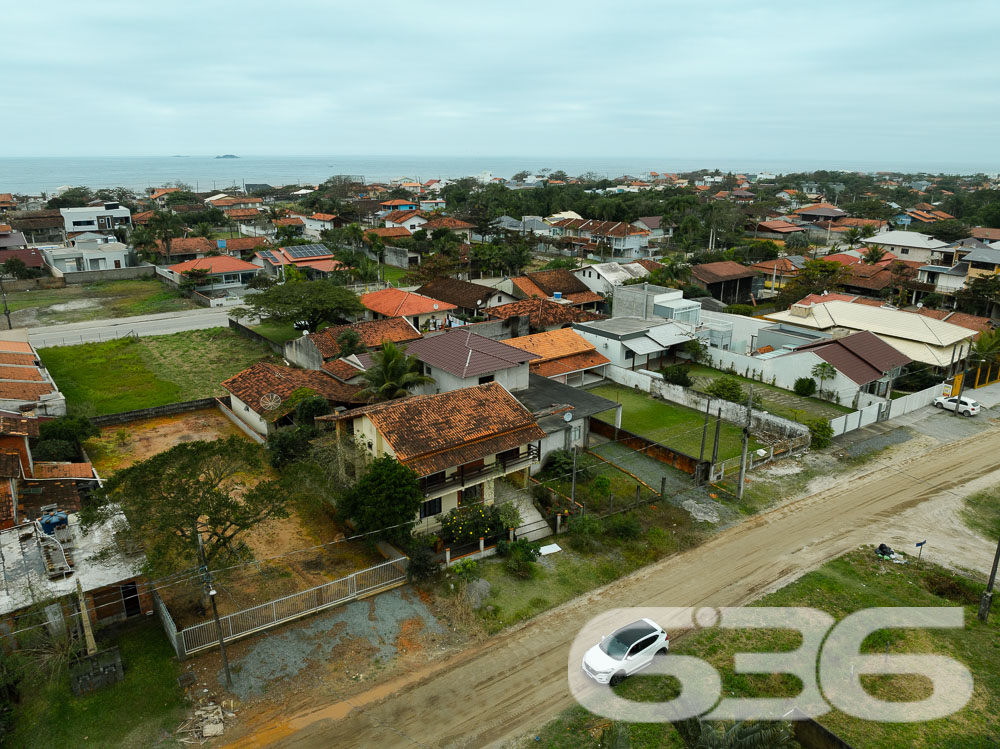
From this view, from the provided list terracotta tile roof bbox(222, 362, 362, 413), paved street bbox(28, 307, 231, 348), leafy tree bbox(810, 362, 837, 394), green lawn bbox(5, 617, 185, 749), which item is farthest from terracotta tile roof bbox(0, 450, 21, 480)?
leafy tree bbox(810, 362, 837, 394)

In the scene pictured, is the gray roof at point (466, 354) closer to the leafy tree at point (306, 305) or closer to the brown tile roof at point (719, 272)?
the leafy tree at point (306, 305)

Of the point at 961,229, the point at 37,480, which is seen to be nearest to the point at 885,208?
the point at 961,229

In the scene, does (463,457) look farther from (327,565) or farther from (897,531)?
(897,531)

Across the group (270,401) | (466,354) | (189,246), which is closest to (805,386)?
(466,354)

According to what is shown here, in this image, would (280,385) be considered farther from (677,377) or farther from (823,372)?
(823,372)

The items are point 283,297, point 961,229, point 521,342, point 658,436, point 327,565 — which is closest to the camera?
point 327,565

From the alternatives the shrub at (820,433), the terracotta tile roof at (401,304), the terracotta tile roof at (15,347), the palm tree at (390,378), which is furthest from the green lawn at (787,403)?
the terracotta tile roof at (15,347)

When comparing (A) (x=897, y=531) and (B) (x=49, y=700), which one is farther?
(A) (x=897, y=531)

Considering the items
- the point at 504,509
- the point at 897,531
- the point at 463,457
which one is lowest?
the point at 897,531
